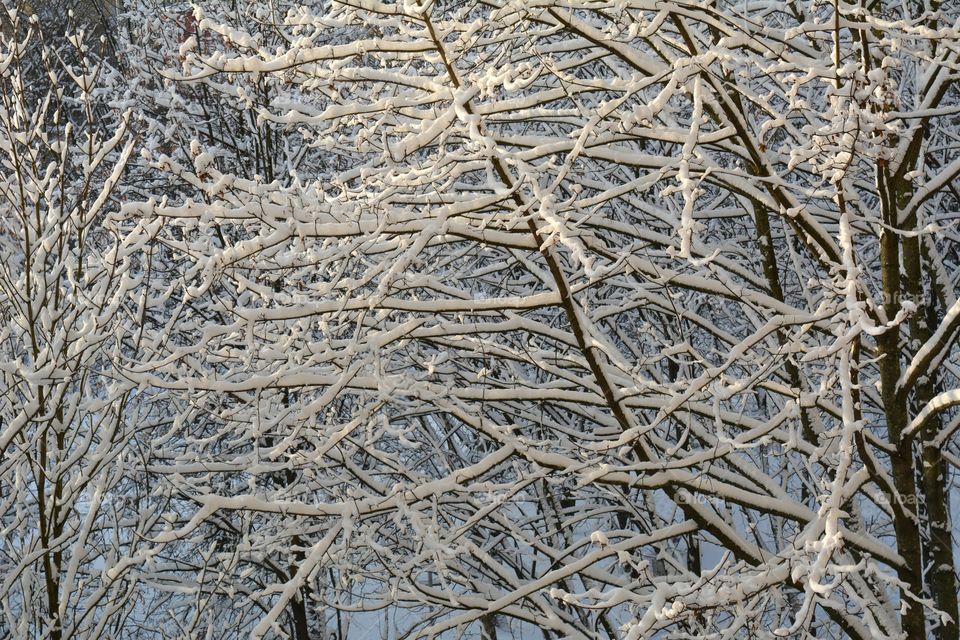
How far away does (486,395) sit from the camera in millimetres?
4039

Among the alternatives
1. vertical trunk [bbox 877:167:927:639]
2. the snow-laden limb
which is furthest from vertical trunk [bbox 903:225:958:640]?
vertical trunk [bbox 877:167:927:639]

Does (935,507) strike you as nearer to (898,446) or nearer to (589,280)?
(898,446)

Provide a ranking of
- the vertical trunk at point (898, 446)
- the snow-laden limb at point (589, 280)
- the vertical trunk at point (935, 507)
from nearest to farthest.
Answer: the snow-laden limb at point (589, 280), the vertical trunk at point (898, 446), the vertical trunk at point (935, 507)

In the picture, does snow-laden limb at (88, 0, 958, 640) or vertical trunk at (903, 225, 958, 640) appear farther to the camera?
vertical trunk at (903, 225, 958, 640)

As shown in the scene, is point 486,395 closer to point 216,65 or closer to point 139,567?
point 216,65

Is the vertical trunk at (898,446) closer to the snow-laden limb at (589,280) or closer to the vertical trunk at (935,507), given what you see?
the snow-laden limb at (589,280)

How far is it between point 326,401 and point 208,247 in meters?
1.26

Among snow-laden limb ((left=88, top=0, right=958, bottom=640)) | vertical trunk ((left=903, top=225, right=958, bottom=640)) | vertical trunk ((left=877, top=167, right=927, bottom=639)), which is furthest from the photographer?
vertical trunk ((left=903, top=225, right=958, bottom=640))

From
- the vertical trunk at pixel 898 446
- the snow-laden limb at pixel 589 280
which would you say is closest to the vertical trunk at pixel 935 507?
the snow-laden limb at pixel 589 280

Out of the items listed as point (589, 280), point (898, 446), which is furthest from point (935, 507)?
point (589, 280)

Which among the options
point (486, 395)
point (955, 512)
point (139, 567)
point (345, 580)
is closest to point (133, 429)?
point (345, 580)

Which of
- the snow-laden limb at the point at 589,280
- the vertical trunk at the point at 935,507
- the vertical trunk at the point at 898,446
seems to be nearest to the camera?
the snow-laden limb at the point at 589,280

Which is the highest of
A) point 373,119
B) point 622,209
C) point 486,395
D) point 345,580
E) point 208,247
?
point 622,209

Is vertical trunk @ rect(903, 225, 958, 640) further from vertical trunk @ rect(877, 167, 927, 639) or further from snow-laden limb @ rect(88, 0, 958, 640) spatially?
vertical trunk @ rect(877, 167, 927, 639)
